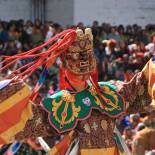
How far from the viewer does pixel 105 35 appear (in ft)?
43.0

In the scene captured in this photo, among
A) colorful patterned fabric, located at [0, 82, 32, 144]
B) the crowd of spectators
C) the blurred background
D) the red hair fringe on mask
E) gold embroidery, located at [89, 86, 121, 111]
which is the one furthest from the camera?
the crowd of spectators

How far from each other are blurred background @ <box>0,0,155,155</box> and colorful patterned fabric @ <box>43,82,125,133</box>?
0.27m

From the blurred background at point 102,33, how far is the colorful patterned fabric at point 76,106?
0.89 ft

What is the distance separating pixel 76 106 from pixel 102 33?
8.75m

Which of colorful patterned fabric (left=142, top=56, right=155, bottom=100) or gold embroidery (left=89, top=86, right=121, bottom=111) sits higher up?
colorful patterned fabric (left=142, top=56, right=155, bottom=100)

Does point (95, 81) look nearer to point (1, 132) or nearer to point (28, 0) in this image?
point (1, 132)

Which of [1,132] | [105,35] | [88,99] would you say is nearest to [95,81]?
[88,99]

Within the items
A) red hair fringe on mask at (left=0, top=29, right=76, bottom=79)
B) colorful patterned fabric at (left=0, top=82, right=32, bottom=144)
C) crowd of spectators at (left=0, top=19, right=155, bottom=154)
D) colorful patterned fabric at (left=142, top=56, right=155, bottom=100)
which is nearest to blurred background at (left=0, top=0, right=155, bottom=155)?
crowd of spectators at (left=0, top=19, right=155, bottom=154)

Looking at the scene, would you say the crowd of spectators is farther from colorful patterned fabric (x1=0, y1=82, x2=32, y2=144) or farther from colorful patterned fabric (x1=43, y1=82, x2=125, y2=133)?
colorful patterned fabric (x1=0, y1=82, x2=32, y2=144)

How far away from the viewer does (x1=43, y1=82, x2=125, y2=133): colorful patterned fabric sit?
4.27m

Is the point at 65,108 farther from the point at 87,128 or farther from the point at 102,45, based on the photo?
the point at 102,45

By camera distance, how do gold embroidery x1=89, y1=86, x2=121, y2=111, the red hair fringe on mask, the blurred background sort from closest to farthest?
the red hair fringe on mask → gold embroidery x1=89, y1=86, x2=121, y2=111 → the blurred background

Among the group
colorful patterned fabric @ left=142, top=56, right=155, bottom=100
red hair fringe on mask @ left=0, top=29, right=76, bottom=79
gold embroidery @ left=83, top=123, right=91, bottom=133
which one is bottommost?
gold embroidery @ left=83, top=123, right=91, bottom=133

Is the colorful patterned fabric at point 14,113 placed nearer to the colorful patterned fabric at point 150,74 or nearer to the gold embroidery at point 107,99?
the gold embroidery at point 107,99
